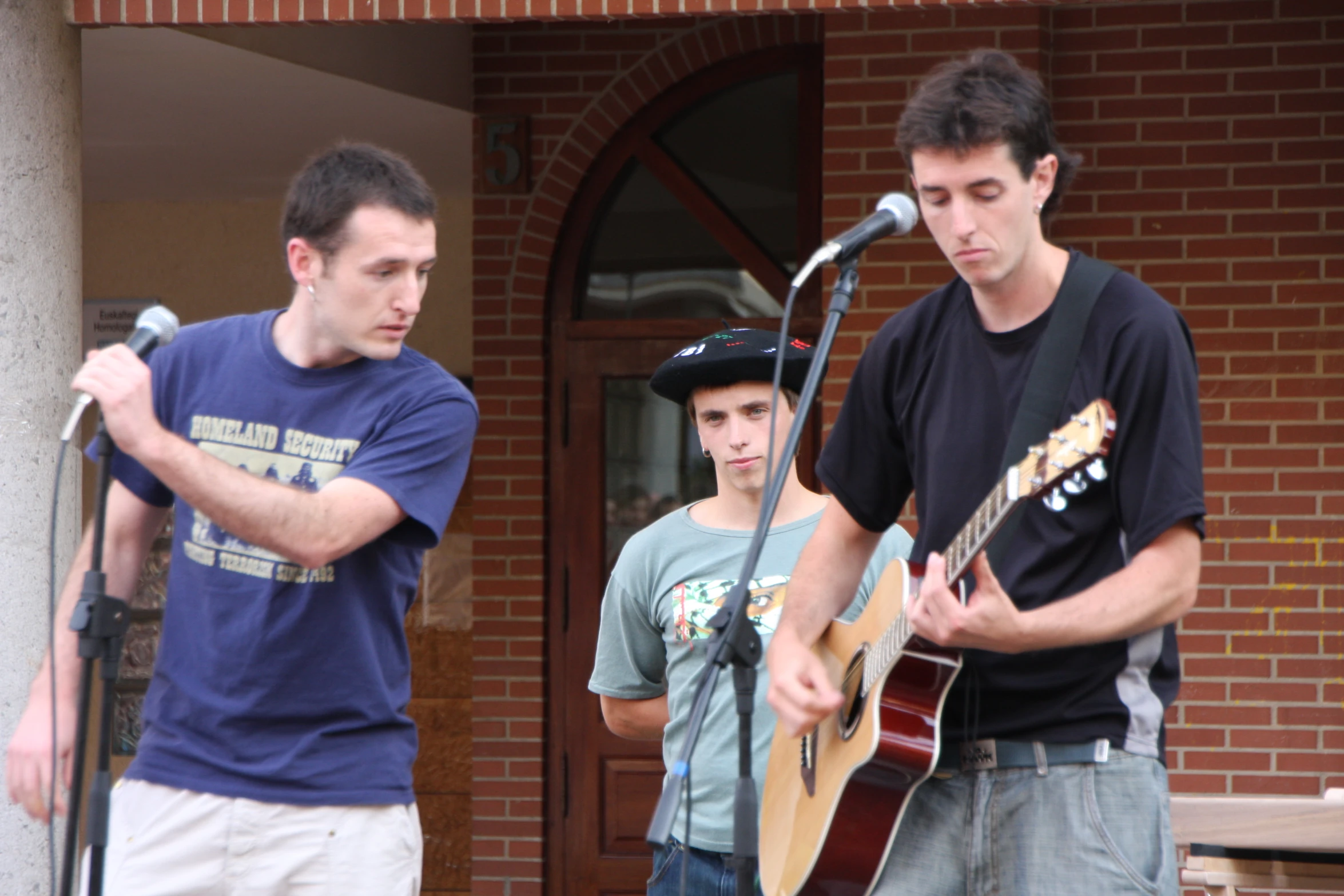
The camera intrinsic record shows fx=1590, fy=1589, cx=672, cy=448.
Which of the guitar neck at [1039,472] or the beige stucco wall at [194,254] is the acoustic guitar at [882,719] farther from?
the beige stucco wall at [194,254]

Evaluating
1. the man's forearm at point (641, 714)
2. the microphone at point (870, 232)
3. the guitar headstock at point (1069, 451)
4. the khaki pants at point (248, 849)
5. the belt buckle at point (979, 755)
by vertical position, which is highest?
the microphone at point (870, 232)

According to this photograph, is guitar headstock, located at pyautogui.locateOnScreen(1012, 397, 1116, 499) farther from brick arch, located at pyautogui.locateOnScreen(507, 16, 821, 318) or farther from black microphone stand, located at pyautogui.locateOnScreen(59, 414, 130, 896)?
brick arch, located at pyautogui.locateOnScreen(507, 16, 821, 318)

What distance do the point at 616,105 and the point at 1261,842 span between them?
377 centimetres

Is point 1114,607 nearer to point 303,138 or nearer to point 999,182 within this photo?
point 999,182

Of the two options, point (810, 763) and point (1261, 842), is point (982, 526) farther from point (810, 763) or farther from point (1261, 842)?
point (1261, 842)

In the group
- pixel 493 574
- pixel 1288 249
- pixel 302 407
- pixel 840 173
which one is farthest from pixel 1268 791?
pixel 302 407

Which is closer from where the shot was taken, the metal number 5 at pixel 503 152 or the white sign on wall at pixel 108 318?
the metal number 5 at pixel 503 152

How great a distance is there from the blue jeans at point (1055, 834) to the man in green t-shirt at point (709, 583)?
2.34 feet

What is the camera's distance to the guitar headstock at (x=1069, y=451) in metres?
2.04

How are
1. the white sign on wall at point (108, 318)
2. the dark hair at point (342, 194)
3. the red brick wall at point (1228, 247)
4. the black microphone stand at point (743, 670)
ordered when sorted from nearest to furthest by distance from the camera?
1. the black microphone stand at point (743, 670)
2. the dark hair at point (342, 194)
3. the red brick wall at point (1228, 247)
4. the white sign on wall at point (108, 318)

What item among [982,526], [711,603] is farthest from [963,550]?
[711,603]

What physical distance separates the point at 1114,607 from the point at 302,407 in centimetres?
134

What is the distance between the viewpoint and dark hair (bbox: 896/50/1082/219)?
7.61 ft

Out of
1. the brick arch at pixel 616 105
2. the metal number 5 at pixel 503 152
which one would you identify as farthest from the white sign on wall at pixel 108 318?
the brick arch at pixel 616 105
